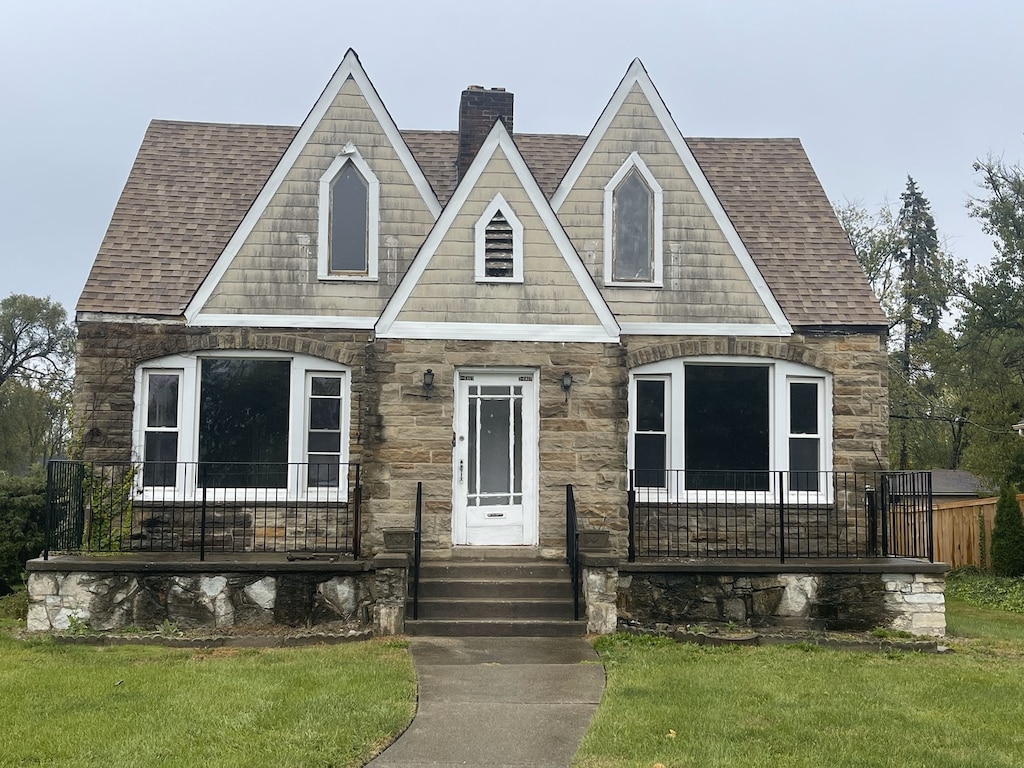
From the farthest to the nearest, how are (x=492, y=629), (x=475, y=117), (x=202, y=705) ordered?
1. (x=475, y=117)
2. (x=492, y=629)
3. (x=202, y=705)

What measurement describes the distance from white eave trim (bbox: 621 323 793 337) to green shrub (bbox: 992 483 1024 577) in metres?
8.90

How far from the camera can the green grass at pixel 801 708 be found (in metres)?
6.32

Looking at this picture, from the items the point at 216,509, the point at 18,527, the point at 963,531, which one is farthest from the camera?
the point at 963,531

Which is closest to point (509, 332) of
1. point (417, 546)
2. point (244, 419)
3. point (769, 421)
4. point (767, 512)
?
point (417, 546)

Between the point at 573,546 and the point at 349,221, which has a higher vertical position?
the point at 349,221

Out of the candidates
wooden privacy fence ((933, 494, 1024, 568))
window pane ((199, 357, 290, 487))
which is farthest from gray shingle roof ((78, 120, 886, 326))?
wooden privacy fence ((933, 494, 1024, 568))

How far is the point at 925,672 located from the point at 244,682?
19.2 feet

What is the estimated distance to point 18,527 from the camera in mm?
15047

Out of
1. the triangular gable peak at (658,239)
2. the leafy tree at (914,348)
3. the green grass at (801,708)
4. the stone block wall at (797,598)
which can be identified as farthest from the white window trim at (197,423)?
Answer: the leafy tree at (914,348)

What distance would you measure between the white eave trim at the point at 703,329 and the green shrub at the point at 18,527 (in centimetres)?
936

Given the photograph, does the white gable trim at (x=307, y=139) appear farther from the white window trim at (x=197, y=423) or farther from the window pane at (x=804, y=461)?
the window pane at (x=804, y=461)

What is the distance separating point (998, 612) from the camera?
15.8 meters

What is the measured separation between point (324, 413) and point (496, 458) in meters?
2.49

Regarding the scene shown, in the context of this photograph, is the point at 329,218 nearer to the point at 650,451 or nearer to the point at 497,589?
the point at 650,451
